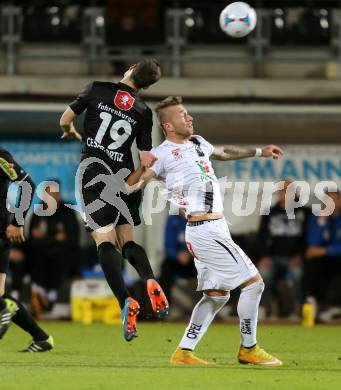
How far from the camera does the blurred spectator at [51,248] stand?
15844mm

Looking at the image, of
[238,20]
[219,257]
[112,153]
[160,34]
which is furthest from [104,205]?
[160,34]

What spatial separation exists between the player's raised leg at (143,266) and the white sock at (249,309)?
2.08 ft

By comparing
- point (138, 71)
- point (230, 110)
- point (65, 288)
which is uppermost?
point (138, 71)

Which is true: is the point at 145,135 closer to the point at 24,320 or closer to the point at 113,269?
the point at 113,269

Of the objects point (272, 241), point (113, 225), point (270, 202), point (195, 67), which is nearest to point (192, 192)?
point (113, 225)

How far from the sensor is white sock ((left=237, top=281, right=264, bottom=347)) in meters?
8.38

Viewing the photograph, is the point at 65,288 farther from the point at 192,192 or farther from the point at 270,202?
the point at 192,192

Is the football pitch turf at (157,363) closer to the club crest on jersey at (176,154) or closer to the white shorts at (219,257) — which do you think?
the white shorts at (219,257)

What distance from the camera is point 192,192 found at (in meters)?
8.49

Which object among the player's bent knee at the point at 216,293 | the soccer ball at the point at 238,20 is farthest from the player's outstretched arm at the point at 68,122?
the soccer ball at the point at 238,20

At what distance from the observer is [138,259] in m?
8.48

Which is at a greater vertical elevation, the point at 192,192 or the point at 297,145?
the point at 192,192

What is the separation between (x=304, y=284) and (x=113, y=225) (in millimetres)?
Result: 7626

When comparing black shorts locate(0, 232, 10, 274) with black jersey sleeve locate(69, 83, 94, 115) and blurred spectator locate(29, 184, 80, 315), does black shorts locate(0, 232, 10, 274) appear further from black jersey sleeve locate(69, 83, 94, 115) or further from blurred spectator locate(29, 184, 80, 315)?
blurred spectator locate(29, 184, 80, 315)
